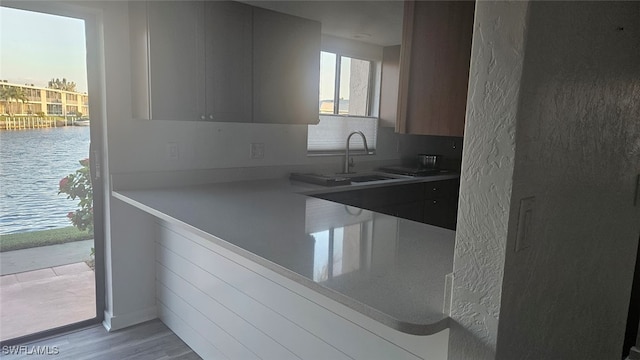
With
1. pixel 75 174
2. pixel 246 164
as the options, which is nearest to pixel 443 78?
pixel 246 164

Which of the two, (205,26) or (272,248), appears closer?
(272,248)

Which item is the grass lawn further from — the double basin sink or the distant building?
the double basin sink

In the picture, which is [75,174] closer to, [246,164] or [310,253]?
[246,164]

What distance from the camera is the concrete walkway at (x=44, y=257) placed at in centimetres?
243

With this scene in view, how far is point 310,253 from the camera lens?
1372 millimetres

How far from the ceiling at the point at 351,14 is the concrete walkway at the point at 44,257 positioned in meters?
1.87

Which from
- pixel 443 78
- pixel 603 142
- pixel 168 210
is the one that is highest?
pixel 443 78

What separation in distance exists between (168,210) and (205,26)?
1.10 metres

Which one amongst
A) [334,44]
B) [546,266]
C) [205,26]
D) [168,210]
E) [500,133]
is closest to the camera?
[500,133]

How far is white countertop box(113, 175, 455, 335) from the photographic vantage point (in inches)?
41.1

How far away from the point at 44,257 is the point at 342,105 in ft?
8.48

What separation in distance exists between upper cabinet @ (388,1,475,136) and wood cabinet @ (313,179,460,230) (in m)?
1.42

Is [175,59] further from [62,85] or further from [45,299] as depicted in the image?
[45,299]

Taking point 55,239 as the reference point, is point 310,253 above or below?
above
